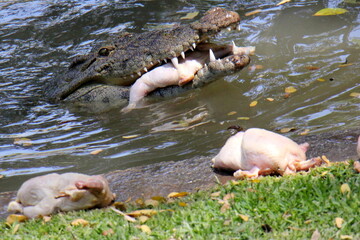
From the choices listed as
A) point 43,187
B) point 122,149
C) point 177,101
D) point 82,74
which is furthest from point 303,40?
point 43,187

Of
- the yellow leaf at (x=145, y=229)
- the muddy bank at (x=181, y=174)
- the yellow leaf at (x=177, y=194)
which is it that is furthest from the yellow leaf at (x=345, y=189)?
the yellow leaf at (x=145, y=229)

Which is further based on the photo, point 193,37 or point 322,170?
point 193,37

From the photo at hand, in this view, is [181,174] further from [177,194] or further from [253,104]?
[253,104]

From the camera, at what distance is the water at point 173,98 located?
21.3 feet

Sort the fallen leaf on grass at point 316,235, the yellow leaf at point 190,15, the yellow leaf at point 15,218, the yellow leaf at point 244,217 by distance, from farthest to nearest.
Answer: the yellow leaf at point 190,15 < the yellow leaf at point 15,218 < the yellow leaf at point 244,217 < the fallen leaf on grass at point 316,235

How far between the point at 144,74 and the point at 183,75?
0.58m

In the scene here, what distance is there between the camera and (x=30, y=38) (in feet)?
39.9

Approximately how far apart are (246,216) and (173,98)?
14.7ft

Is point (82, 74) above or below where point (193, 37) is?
below

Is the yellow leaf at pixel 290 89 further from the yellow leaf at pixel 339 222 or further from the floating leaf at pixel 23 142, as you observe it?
the yellow leaf at pixel 339 222

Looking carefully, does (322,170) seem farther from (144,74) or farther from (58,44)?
(58,44)

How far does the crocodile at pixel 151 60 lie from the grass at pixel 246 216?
3.01 metres

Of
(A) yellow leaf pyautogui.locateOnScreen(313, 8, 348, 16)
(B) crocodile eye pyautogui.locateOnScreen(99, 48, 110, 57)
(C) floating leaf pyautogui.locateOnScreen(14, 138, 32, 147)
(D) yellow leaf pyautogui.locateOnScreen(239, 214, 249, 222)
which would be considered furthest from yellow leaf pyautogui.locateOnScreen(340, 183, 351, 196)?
(A) yellow leaf pyautogui.locateOnScreen(313, 8, 348, 16)

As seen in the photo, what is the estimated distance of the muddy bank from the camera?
15.3 feet
